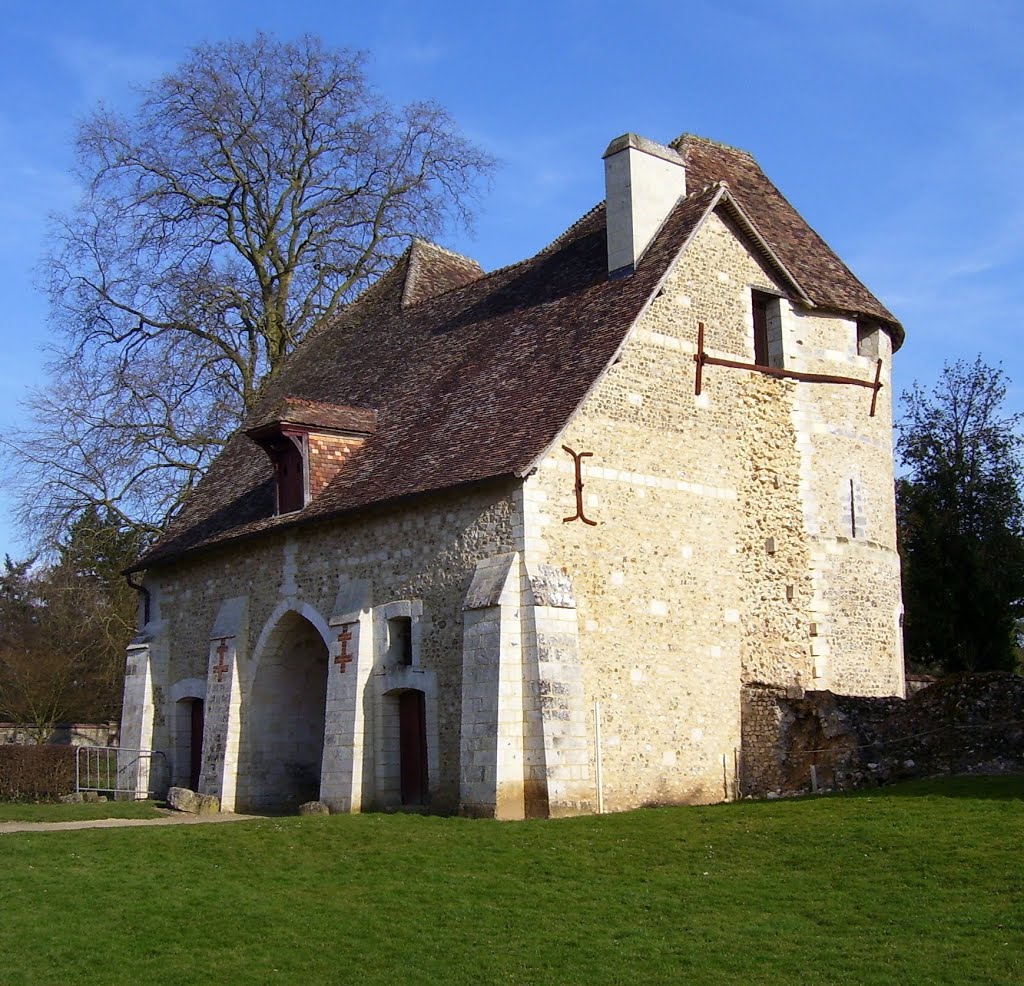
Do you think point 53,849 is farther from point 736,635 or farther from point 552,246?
point 552,246

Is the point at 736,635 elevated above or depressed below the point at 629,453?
below

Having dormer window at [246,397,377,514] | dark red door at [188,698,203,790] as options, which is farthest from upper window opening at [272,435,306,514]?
dark red door at [188,698,203,790]

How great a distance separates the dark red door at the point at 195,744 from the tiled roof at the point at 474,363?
8.92ft

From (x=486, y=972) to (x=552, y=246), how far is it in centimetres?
1501

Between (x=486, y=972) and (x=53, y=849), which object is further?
(x=53, y=849)

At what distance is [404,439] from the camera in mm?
20969

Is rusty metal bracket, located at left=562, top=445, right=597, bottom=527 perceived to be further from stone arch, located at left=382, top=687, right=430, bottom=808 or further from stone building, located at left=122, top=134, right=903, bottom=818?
stone arch, located at left=382, top=687, right=430, bottom=808

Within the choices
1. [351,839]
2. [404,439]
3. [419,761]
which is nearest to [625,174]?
[404,439]

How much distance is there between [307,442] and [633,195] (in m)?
6.17

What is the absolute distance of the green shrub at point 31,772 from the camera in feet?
76.5

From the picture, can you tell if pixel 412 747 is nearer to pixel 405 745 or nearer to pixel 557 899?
pixel 405 745

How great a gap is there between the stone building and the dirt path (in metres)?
1.21

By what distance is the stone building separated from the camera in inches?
701

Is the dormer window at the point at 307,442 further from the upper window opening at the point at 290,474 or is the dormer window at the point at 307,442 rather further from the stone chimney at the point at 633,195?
the stone chimney at the point at 633,195
